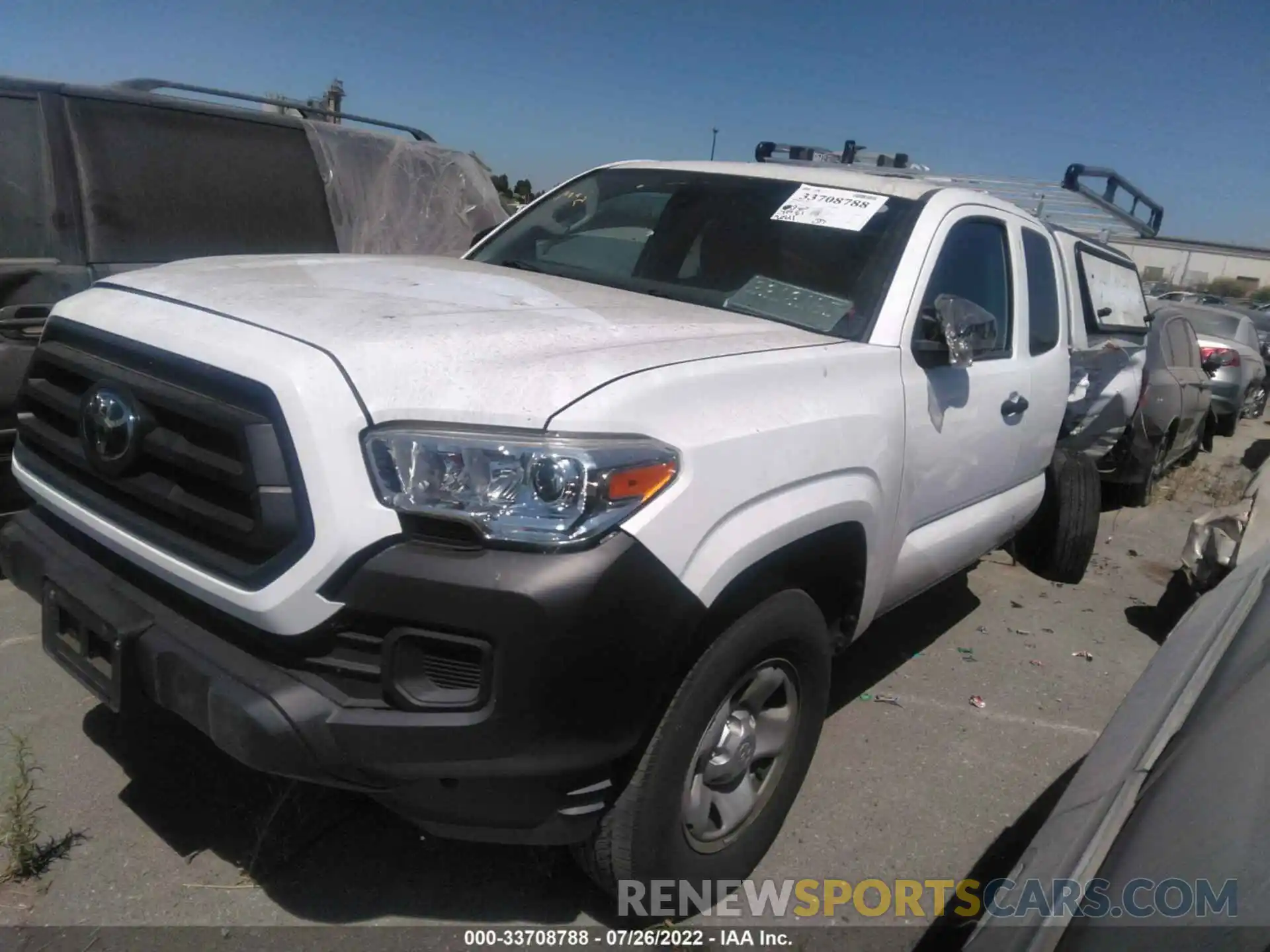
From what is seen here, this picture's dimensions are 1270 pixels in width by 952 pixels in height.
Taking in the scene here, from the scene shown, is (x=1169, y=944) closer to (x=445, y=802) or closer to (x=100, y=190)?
(x=445, y=802)

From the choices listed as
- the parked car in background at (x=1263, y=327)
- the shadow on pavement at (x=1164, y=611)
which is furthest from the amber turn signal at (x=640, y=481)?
the parked car in background at (x=1263, y=327)

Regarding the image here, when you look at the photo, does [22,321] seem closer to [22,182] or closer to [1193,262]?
[22,182]

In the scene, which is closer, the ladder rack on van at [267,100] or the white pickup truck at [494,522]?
the white pickup truck at [494,522]

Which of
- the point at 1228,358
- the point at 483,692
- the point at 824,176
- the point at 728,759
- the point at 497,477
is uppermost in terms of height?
the point at 824,176

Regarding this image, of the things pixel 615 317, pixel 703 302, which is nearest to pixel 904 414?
pixel 703 302

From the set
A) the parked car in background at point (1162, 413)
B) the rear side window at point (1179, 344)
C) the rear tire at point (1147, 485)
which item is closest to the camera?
the parked car in background at point (1162, 413)

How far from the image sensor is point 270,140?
206 inches

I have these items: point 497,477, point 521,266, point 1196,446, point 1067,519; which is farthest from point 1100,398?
point 497,477

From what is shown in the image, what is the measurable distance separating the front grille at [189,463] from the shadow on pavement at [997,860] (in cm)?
185

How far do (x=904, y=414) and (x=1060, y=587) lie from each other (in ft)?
10.3

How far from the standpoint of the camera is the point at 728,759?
243 cm

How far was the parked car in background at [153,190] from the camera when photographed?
407cm

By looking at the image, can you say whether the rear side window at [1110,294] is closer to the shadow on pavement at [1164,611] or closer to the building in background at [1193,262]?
the building in background at [1193,262]

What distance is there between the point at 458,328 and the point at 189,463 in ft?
2.15
